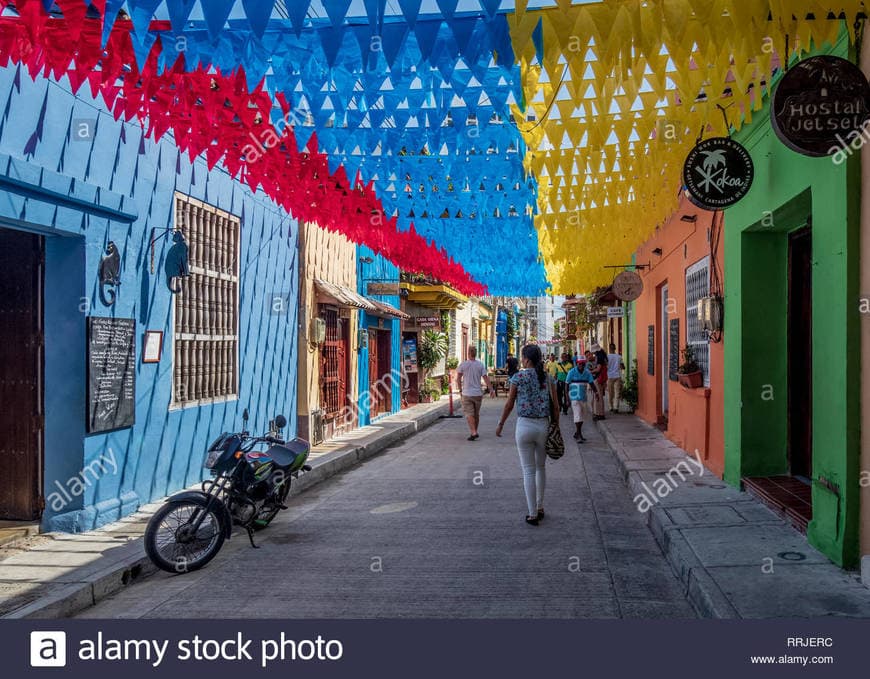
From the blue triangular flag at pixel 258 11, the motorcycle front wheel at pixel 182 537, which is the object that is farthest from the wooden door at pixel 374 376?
the blue triangular flag at pixel 258 11

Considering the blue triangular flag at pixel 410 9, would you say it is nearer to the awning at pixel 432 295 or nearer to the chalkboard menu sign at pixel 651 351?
the chalkboard menu sign at pixel 651 351

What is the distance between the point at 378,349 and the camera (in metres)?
21.5

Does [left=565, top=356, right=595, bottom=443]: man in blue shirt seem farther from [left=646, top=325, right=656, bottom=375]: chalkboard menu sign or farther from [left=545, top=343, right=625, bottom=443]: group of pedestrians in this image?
[left=646, top=325, right=656, bottom=375]: chalkboard menu sign

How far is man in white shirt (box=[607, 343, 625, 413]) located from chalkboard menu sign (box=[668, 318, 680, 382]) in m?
5.63

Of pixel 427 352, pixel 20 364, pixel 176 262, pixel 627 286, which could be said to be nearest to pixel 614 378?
pixel 627 286

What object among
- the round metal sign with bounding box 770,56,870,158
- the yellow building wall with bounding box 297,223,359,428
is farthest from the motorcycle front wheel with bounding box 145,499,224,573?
the yellow building wall with bounding box 297,223,359,428

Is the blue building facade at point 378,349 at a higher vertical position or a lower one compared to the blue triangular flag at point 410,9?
lower

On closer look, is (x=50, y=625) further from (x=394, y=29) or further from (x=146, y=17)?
(x=394, y=29)

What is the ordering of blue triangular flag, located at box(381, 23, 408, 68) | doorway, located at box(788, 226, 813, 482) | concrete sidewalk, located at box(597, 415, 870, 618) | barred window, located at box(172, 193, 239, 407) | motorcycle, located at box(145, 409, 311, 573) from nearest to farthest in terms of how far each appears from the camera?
1. concrete sidewalk, located at box(597, 415, 870, 618)
2. blue triangular flag, located at box(381, 23, 408, 68)
3. motorcycle, located at box(145, 409, 311, 573)
4. doorway, located at box(788, 226, 813, 482)
5. barred window, located at box(172, 193, 239, 407)

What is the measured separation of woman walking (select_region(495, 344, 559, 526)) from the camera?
7496 mm

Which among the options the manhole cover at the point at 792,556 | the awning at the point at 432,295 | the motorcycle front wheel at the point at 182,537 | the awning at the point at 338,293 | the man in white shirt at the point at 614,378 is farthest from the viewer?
the awning at the point at 432,295

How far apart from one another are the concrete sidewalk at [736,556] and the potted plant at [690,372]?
1.46 metres

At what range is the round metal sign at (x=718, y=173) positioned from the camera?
23.9ft

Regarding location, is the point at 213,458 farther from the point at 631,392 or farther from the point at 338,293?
the point at 631,392
